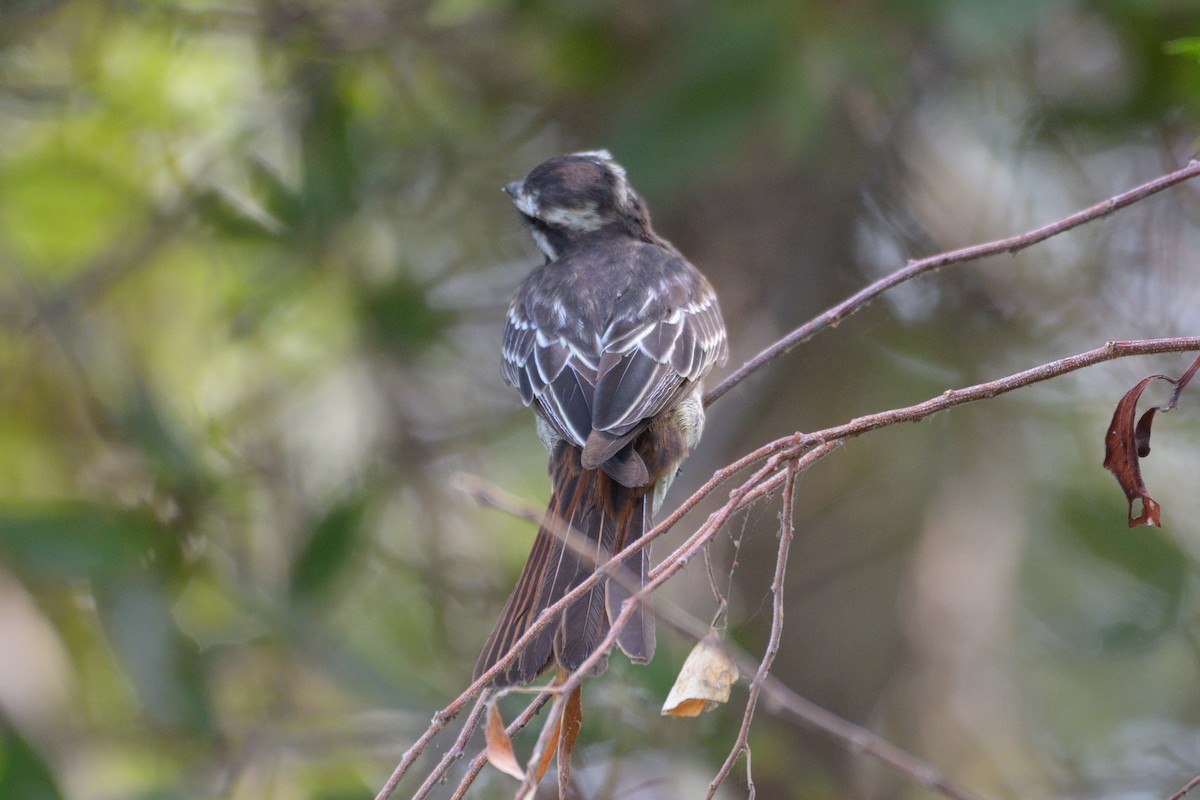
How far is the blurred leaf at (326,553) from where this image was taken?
4.57 meters

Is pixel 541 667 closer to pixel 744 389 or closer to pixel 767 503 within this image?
pixel 767 503

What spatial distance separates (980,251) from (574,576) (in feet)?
3.93

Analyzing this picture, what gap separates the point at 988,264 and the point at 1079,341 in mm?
475

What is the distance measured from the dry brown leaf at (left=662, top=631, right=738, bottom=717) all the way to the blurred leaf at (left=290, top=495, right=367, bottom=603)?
2.74 m

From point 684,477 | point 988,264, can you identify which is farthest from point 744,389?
point 988,264

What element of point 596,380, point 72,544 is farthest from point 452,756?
point 72,544

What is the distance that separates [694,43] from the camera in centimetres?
444

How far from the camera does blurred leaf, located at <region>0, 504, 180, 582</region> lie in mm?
4195

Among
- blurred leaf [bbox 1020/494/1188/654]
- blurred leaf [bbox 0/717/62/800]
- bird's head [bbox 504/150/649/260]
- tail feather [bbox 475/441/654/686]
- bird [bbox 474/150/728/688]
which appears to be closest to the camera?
tail feather [bbox 475/441/654/686]

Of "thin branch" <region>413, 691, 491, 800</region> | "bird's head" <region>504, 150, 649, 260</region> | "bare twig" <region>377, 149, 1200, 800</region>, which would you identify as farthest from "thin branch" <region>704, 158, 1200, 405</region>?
"bird's head" <region>504, 150, 649, 260</region>

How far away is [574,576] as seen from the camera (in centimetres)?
301

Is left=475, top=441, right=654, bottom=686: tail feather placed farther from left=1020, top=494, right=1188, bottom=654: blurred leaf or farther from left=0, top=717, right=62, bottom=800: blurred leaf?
left=1020, top=494, right=1188, bottom=654: blurred leaf

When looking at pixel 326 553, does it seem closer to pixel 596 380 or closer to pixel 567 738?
pixel 596 380

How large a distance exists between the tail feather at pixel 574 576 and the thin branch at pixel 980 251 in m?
0.44
